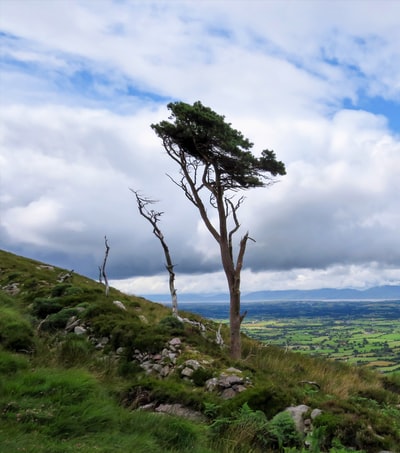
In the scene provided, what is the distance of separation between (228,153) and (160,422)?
11.8m

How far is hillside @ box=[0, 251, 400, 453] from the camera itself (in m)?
6.25

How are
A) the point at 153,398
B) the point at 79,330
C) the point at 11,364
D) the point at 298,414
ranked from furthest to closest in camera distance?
1. the point at 79,330
2. the point at 153,398
3. the point at 11,364
4. the point at 298,414

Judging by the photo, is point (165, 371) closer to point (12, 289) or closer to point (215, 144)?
point (215, 144)

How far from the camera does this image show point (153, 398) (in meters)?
8.94

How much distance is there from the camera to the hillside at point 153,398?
6250 mm

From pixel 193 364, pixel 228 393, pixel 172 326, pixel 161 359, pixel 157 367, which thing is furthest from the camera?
pixel 172 326

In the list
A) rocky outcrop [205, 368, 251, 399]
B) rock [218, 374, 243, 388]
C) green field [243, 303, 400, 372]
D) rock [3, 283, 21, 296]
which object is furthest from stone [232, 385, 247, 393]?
rock [3, 283, 21, 296]

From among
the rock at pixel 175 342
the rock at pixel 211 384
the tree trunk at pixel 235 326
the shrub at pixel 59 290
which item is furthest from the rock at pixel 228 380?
the shrub at pixel 59 290

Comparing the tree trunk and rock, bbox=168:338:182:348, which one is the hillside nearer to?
rock, bbox=168:338:182:348

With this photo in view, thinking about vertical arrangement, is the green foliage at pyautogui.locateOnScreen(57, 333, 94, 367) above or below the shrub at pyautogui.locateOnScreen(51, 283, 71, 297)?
below

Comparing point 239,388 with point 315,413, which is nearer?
point 315,413

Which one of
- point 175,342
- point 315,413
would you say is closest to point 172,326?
point 175,342

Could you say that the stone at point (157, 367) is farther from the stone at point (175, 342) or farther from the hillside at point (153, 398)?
the stone at point (175, 342)

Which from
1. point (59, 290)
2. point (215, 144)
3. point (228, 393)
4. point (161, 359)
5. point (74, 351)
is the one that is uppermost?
point (215, 144)
